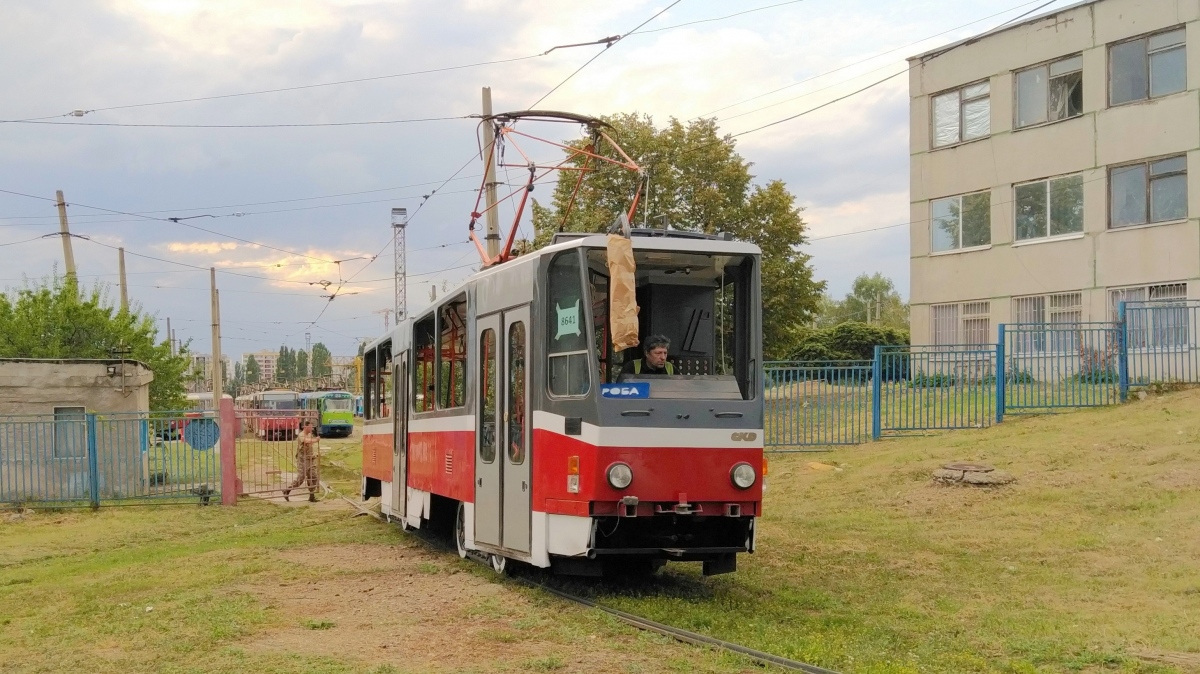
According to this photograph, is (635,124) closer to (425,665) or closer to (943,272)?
(943,272)

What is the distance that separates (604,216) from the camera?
33969 mm

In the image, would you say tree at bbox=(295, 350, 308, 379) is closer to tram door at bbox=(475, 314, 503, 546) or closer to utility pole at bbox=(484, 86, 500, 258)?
utility pole at bbox=(484, 86, 500, 258)

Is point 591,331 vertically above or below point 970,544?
above

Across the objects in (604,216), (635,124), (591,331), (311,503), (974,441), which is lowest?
(311,503)

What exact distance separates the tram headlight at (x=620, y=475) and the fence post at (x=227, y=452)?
15.3m

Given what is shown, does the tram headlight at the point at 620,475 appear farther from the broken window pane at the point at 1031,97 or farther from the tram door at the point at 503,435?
the broken window pane at the point at 1031,97

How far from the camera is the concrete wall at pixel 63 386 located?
24719 mm

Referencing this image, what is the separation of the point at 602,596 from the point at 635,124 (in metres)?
26.9

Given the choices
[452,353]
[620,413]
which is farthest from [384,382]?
[620,413]

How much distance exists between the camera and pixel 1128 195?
91.7 feet

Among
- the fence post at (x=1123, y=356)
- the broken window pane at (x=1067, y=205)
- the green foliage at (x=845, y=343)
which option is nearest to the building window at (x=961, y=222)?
the broken window pane at (x=1067, y=205)

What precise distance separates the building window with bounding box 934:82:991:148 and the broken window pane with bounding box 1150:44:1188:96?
14.7ft

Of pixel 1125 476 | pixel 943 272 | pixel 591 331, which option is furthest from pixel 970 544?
pixel 943 272

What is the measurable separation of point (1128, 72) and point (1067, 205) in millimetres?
3486
